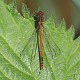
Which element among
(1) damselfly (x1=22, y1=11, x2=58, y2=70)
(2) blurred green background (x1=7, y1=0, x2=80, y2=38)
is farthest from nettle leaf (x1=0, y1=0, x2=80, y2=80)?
(2) blurred green background (x1=7, y1=0, x2=80, y2=38)

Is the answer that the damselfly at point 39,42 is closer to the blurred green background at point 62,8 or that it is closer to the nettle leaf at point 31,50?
the nettle leaf at point 31,50

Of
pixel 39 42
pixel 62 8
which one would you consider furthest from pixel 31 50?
pixel 62 8

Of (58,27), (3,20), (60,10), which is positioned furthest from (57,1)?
(3,20)

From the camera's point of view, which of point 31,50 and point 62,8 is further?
point 62,8

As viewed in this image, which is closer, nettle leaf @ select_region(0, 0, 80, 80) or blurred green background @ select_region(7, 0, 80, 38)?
nettle leaf @ select_region(0, 0, 80, 80)

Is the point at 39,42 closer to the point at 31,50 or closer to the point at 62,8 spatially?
the point at 31,50

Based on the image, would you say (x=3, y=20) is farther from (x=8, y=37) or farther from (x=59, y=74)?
(x=59, y=74)

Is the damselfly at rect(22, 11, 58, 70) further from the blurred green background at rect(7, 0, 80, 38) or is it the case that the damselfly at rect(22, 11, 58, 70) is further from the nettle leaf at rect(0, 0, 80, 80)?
the blurred green background at rect(7, 0, 80, 38)
